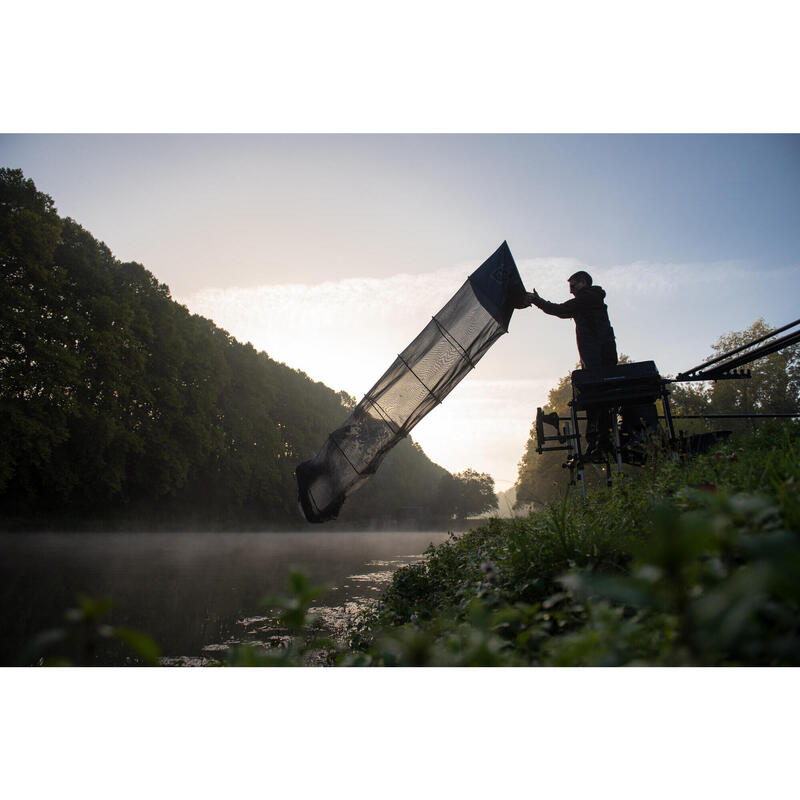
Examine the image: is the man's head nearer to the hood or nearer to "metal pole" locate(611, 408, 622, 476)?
the hood

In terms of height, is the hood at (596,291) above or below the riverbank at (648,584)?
above

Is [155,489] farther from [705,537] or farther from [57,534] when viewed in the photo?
[705,537]

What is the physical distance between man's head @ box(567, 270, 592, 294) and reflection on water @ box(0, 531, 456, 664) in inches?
202

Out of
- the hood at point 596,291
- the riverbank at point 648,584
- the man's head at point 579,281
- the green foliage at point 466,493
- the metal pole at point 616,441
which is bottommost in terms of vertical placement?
the green foliage at point 466,493

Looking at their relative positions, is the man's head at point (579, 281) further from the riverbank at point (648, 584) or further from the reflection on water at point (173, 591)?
the reflection on water at point (173, 591)

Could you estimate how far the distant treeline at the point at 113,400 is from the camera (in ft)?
53.9

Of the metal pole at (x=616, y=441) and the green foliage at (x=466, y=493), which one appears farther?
the green foliage at (x=466, y=493)

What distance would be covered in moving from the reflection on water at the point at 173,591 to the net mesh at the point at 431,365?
1.74 meters

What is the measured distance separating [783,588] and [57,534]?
23.9 metres

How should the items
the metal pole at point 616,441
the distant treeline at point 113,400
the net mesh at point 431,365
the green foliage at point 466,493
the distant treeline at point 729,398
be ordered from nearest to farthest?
1. the metal pole at point 616,441
2. the net mesh at point 431,365
3. the distant treeline at point 113,400
4. the distant treeline at point 729,398
5. the green foliage at point 466,493

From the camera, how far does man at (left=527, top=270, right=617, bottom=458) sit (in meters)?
6.46

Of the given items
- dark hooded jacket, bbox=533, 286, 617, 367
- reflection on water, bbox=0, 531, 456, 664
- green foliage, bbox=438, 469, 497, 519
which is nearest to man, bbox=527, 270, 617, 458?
dark hooded jacket, bbox=533, 286, 617, 367

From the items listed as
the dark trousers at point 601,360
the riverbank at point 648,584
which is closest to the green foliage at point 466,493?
the dark trousers at point 601,360

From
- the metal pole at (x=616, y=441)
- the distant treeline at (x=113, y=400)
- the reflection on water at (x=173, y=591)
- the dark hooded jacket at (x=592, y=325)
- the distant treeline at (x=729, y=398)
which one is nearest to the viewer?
the reflection on water at (x=173, y=591)
